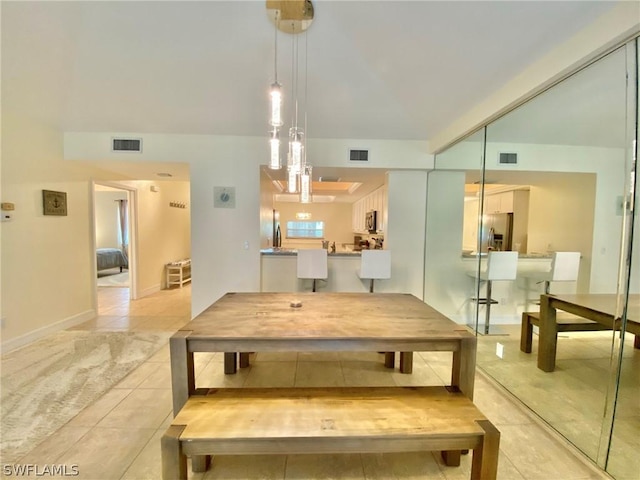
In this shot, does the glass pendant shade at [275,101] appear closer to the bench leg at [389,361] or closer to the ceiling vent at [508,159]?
the bench leg at [389,361]

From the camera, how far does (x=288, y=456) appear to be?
1644 millimetres

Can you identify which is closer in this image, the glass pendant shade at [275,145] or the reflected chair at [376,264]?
the glass pendant shade at [275,145]

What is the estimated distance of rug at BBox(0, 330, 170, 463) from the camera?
1821mm

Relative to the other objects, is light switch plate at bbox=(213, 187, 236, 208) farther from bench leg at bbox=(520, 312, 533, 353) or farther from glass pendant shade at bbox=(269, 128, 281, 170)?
bench leg at bbox=(520, 312, 533, 353)

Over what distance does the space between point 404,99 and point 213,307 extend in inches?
107

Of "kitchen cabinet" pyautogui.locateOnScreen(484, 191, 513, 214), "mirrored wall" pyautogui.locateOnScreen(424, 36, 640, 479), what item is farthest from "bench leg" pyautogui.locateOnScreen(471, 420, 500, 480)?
"kitchen cabinet" pyautogui.locateOnScreen(484, 191, 513, 214)

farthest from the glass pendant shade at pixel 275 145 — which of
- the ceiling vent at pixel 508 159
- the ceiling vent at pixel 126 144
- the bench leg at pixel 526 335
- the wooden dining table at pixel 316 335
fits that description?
the bench leg at pixel 526 335

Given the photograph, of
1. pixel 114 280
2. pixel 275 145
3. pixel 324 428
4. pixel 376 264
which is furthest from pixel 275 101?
pixel 114 280

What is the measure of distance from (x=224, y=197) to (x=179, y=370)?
8.30 feet

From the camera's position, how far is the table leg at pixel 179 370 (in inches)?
A: 59.2

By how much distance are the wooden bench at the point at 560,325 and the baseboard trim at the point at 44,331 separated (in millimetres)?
5341

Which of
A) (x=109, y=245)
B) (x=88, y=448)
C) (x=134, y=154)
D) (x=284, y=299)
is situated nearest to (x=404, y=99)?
(x=284, y=299)

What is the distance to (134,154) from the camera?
3.52 metres

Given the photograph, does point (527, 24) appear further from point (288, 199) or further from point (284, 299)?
point (288, 199)
